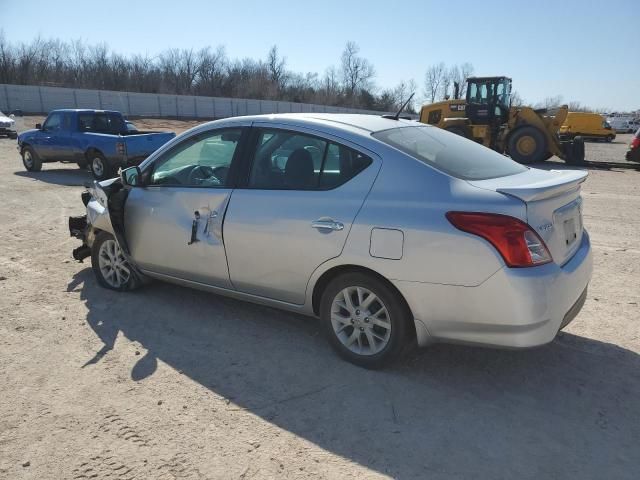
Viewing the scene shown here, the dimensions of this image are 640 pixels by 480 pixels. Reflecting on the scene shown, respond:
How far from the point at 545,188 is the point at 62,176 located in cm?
1431

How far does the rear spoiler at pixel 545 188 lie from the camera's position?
2.89 m

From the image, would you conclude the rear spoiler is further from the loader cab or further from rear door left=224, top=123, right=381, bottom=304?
the loader cab

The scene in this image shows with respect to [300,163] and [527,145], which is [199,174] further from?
[527,145]

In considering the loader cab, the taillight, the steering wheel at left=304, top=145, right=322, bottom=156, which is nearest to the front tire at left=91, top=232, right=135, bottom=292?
the steering wheel at left=304, top=145, right=322, bottom=156

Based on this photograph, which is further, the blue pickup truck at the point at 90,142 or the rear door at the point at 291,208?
the blue pickup truck at the point at 90,142

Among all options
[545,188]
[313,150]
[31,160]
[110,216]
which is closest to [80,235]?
[110,216]

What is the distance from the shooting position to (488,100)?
18578 millimetres

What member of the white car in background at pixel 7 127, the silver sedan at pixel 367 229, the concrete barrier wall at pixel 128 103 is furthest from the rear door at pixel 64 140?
the concrete barrier wall at pixel 128 103

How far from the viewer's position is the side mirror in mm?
4535

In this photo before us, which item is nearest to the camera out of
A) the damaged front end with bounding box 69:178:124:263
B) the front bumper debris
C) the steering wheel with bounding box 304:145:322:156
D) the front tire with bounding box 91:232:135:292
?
the steering wheel with bounding box 304:145:322:156

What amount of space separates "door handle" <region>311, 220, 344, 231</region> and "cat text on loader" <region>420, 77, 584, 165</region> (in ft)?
52.4

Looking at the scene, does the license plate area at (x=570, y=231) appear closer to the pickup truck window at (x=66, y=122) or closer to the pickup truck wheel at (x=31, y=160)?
the pickup truck window at (x=66, y=122)

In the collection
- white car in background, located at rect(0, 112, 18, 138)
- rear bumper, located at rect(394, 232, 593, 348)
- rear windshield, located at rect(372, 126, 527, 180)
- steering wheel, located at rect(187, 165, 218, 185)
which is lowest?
rear bumper, located at rect(394, 232, 593, 348)

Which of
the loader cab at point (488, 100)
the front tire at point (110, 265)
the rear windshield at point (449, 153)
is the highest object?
the loader cab at point (488, 100)
